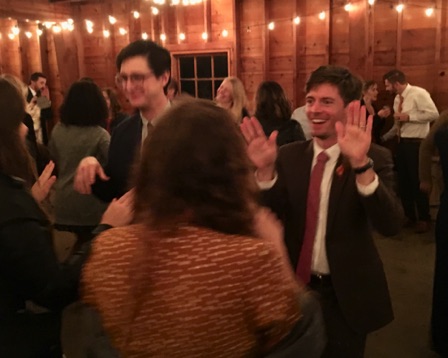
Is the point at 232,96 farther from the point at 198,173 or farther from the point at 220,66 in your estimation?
the point at 220,66

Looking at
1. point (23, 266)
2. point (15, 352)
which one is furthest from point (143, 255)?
point (15, 352)

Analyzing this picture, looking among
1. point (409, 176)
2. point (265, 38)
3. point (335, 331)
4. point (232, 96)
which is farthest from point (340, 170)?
point (265, 38)

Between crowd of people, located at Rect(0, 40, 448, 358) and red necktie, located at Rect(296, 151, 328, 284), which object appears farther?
red necktie, located at Rect(296, 151, 328, 284)

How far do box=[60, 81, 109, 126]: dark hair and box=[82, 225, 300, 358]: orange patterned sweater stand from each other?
234 centimetres

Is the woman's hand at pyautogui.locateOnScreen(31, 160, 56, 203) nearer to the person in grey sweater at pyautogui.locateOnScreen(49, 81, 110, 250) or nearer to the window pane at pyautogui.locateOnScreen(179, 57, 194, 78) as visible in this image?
the person in grey sweater at pyautogui.locateOnScreen(49, 81, 110, 250)

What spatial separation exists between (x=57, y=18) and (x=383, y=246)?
23.1 ft

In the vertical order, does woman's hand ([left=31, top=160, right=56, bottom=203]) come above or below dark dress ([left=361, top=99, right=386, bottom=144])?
above

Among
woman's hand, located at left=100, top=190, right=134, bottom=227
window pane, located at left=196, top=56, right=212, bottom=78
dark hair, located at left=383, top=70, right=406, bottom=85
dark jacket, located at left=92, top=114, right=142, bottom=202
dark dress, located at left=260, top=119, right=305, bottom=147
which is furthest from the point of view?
window pane, located at left=196, top=56, right=212, bottom=78

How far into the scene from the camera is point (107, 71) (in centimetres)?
895

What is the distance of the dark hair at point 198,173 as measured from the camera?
1.08 metres

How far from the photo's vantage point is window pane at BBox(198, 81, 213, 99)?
8109mm

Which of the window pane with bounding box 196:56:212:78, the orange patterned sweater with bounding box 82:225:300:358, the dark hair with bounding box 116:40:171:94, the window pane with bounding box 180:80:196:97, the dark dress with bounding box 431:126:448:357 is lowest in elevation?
the dark dress with bounding box 431:126:448:357

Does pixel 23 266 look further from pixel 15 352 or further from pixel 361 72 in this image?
pixel 361 72

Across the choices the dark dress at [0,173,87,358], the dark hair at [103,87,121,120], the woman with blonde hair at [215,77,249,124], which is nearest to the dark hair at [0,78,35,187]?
the dark dress at [0,173,87,358]
